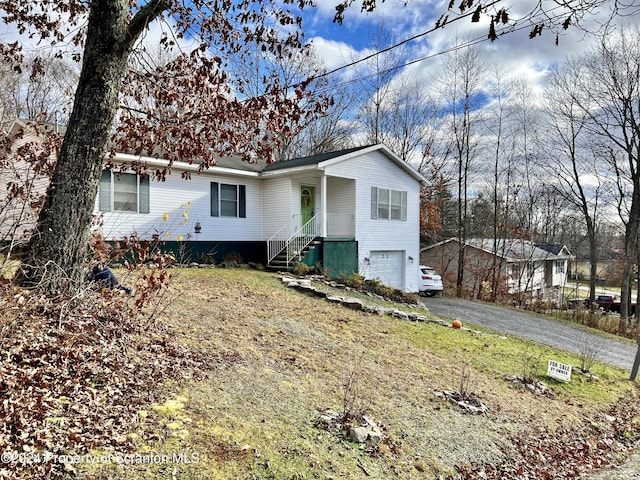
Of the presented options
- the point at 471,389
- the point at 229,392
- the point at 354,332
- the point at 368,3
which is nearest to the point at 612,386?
the point at 471,389

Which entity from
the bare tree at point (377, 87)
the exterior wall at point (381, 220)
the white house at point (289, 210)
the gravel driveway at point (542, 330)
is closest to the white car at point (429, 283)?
the exterior wall at point (381, 220)

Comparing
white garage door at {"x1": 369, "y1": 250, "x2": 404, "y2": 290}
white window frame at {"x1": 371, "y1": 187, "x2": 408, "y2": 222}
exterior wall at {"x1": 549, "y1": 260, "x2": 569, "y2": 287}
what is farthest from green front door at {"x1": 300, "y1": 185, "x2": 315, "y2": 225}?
exterior wall at {"x1": 549, "y1": 260, "x2": 569, "y2": 287}

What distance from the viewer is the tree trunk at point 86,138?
15.1 feet

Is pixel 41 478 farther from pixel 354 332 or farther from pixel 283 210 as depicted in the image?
pixel 283 210

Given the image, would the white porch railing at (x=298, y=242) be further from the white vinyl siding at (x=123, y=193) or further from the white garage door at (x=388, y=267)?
the white vinyl siding at (x=123, y=193)

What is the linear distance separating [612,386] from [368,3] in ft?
24.9

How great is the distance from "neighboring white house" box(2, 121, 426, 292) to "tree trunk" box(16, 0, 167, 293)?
791cm

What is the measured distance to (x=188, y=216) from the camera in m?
13.8

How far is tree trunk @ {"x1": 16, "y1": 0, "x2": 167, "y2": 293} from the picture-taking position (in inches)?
181

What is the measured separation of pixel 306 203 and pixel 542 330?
9589 millimetres

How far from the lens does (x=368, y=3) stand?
4.62 m

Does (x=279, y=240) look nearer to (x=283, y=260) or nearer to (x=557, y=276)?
(x=283, y=260)

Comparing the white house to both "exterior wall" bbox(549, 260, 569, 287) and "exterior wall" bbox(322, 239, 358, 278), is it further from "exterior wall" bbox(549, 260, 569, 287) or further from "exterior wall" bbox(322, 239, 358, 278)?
"exterior wall" bbox(549, 260, 569, 287)

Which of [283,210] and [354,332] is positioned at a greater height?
[283,210]
